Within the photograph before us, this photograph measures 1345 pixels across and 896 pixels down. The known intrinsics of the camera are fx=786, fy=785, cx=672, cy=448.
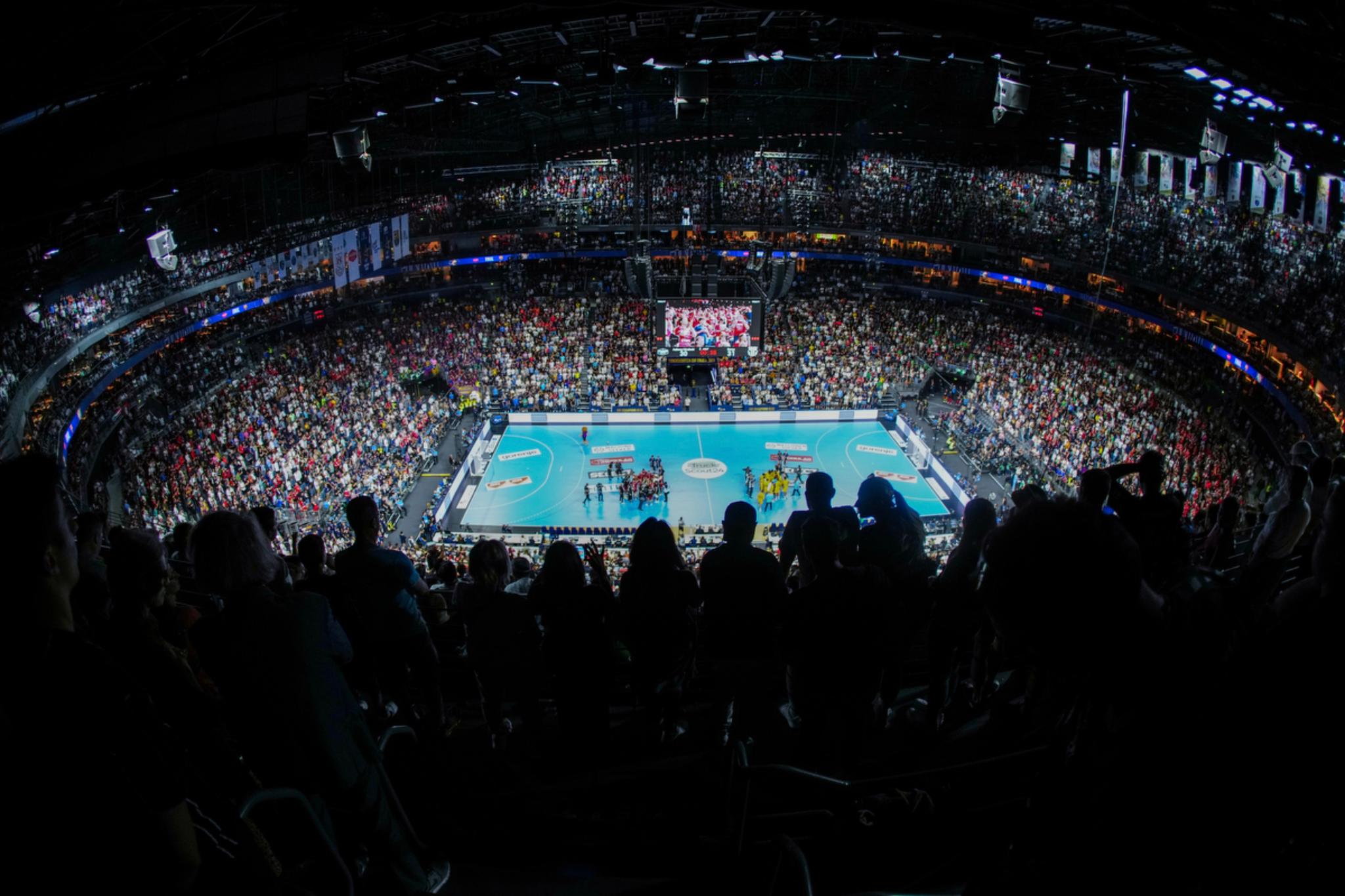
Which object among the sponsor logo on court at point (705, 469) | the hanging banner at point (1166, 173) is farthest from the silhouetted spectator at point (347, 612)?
the hanging banner at point (1166, 173)

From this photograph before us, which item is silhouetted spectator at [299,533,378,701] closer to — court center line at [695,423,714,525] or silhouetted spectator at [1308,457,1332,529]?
silhouetted spectator at [1308,457,1332,529]

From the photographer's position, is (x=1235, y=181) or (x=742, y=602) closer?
(x=742, y=602)

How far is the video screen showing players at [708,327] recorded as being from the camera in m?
34.9

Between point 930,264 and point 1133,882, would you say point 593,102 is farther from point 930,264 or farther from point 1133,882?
point 1133,882

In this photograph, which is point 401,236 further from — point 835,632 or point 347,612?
point 835,632

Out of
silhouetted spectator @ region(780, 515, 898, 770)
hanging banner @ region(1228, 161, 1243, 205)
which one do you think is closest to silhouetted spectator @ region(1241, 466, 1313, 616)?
silhouetted spectator @ region(780, 515, 898, 770)

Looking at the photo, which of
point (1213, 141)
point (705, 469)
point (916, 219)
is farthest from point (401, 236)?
point (1213, 141)

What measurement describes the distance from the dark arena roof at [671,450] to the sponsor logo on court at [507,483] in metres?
0.35

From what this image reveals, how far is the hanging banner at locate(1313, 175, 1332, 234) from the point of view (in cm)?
2303

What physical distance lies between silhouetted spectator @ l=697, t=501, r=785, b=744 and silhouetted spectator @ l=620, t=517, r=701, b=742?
0.51 ft

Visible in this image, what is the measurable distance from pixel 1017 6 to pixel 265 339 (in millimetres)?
32874

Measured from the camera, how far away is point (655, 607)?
202 inches

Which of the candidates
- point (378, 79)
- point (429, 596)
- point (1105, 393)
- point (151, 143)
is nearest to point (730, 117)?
point (1105, 393)

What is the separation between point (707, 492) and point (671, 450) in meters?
4.47
